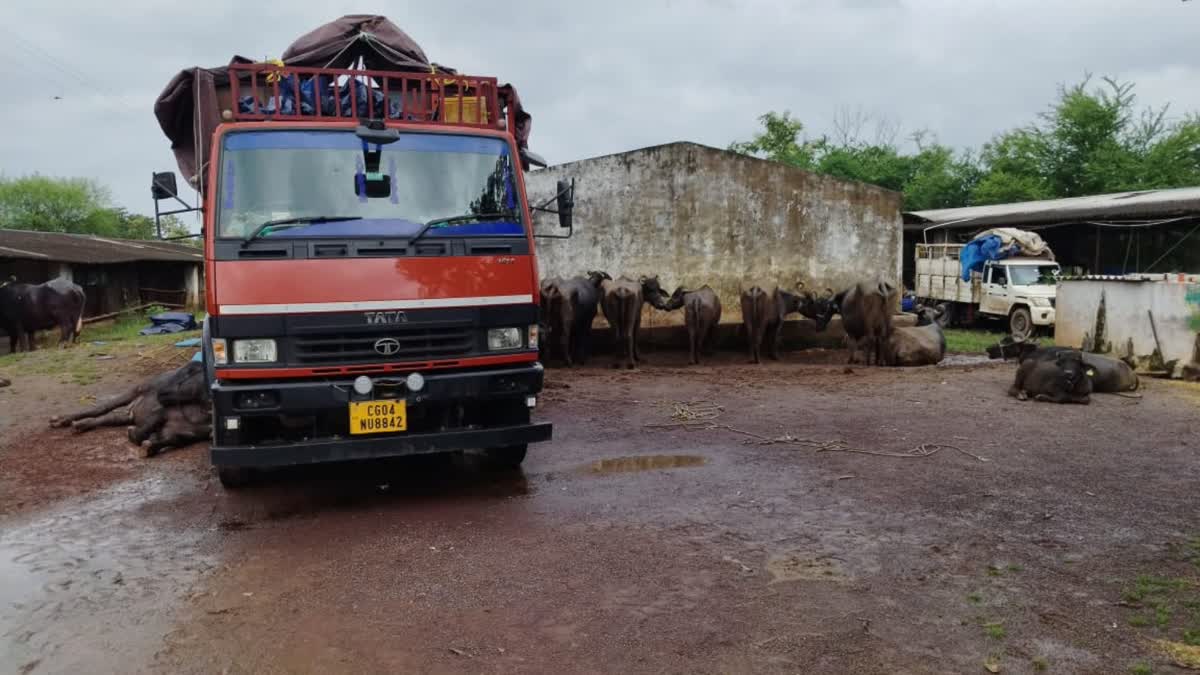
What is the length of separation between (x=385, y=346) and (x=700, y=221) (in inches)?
404

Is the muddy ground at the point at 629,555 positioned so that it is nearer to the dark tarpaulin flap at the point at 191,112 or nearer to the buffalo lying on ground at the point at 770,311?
the dark tarpaulin flap at the point at 191,112

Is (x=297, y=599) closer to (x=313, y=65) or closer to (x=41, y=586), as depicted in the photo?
(x=41, y=586)

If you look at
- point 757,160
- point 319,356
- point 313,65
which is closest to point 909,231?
point 757,160

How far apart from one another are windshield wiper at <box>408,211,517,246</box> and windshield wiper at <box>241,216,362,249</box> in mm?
413

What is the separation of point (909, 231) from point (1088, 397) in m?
19.3

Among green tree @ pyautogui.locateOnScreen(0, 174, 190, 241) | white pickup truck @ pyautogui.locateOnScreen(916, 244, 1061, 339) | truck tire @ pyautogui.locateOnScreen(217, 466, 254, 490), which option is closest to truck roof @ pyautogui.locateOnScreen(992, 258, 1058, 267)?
white pickup truck @ pyautogui.locateOnScreen(916, 244, 1061, 339)

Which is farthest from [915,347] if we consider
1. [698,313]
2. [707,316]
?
[698,313]

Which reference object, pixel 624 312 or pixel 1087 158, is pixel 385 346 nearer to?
pixel 624 312

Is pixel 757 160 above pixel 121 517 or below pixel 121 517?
above

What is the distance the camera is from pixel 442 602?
4117 mm

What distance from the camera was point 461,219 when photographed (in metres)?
5.71

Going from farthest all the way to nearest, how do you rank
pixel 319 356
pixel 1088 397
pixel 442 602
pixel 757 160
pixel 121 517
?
1. pixel 757 160
2. pixel 1088 397
3. pixel 121 517
4. pixel 319 356
5. pixel 442 602

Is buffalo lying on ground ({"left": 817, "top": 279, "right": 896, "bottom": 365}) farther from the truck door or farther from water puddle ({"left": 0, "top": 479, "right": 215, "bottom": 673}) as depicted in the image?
water puddle ({"left": 0, "top": 479, "right": 215, "bottom": 673})

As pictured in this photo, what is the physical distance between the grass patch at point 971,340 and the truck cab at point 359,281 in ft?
41.0
